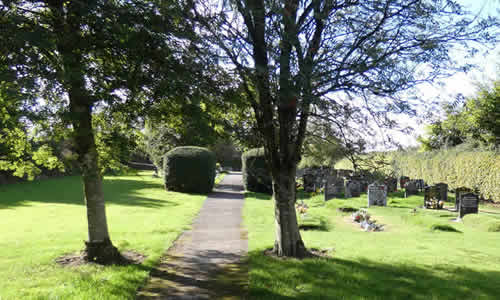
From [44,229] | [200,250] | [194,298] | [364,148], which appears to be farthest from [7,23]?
[44,229]

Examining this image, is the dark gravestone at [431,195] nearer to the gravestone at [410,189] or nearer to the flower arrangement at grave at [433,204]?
the flower arrangement at grave at [433,204]

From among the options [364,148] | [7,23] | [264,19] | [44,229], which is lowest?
[44,229]

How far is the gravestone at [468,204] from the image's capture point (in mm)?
13438

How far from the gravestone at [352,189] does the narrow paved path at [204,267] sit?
10.2m

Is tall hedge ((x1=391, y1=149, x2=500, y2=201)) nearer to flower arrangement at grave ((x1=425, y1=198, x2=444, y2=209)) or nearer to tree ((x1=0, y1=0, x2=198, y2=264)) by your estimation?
flower arrangement at grave ((x1=425, y1=198, x2=444, y2=209))

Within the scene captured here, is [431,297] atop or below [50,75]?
below

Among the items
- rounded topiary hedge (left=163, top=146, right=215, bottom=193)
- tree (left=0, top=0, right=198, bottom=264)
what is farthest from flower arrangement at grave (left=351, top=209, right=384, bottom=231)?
rounded topiary hedge (left=163, top=146, right=215, bottom=193)

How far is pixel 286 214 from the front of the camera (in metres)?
7.22

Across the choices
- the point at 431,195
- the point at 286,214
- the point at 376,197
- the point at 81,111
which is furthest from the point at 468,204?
the point at 81,111

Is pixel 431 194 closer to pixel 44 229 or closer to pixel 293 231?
pixel 293 231

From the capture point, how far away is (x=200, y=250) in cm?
830

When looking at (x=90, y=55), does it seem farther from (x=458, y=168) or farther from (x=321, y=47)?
(x=458, y=168)

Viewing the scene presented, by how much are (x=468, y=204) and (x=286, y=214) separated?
9.55 meters

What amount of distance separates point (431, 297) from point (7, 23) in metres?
7.10
